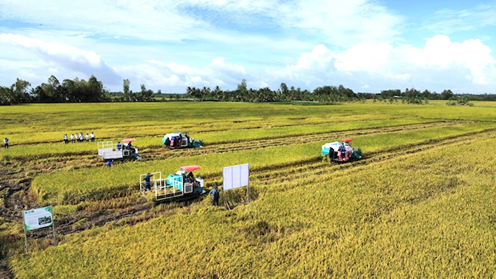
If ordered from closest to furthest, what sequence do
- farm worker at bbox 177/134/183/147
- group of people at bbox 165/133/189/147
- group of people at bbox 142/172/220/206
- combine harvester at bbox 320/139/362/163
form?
group of people at bbox 142/172/220/206, combine harvester at bbox 320/139/362/163, group of people at bbox 165/133/189/147, farm worker at bbox 177/134/183/147

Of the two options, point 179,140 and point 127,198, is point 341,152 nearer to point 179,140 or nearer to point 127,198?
point 179,140

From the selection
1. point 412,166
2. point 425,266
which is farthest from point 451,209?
point 412,166

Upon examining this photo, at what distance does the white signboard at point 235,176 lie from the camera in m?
17.5

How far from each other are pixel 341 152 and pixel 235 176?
13.2m

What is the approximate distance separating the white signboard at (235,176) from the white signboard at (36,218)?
791 centimetres

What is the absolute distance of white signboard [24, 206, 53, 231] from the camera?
40.5 feet

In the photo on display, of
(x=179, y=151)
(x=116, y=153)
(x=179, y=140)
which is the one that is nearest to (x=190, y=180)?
(x=116, y=153)

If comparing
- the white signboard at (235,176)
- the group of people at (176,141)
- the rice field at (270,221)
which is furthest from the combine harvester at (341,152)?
the group of people at (176,141)

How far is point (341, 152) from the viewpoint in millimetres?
28000

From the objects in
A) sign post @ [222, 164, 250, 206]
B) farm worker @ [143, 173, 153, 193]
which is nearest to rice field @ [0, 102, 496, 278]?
farm worker @ [143, 173, 153, 193]

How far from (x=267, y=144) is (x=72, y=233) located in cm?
2569

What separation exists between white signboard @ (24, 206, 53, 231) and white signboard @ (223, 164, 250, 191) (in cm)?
791

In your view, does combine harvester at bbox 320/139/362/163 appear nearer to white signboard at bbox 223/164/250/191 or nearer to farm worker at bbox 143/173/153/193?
white signboard at bbox 223/164/250/191

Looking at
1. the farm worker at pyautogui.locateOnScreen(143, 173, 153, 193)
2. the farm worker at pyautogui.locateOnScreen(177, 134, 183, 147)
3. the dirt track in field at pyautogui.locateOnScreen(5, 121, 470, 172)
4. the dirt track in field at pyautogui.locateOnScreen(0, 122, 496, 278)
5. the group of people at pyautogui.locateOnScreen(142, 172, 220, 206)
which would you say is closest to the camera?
the dirt track in field at pyautogui.locateOnScreen(0, 122, 496, 278)
